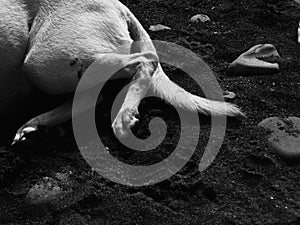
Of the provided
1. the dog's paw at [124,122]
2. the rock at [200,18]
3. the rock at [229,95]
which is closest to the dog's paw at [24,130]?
the dog's paw at [124,122]

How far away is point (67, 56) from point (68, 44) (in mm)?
73

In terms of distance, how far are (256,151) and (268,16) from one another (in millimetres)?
1530

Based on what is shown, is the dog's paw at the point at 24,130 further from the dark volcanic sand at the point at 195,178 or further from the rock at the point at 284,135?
the rock at the point at 284,135

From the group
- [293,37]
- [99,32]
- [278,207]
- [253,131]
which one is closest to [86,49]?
[99,32]

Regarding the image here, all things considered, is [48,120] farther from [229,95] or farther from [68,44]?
[229,95]

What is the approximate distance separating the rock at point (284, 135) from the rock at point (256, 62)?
1.73 feet

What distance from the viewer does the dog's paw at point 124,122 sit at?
305cm

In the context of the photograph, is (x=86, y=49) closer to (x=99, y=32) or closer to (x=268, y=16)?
(x=99, y=32)

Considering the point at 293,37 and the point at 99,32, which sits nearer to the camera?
the point at 99,32

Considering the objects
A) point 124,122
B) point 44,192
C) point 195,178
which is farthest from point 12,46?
point 195,178

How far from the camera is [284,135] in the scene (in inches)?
120

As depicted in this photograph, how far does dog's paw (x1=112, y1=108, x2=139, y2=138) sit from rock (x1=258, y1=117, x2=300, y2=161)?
2.20 feet

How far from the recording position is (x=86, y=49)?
10.3 feet

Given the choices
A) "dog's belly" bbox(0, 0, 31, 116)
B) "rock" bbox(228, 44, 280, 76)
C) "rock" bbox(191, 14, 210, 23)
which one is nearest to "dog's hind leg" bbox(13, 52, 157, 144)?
"dog's belly" bbox(0, 0, 31, 116)
